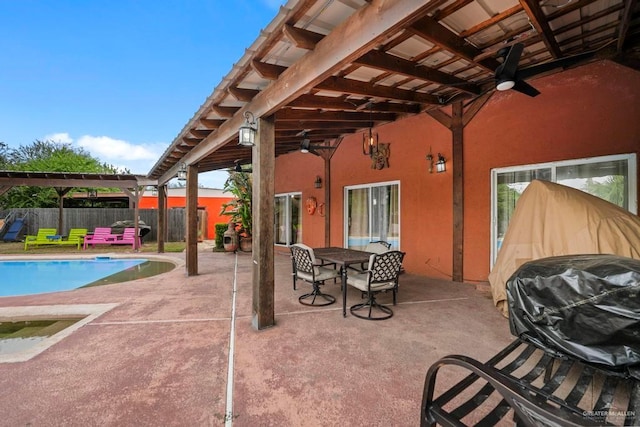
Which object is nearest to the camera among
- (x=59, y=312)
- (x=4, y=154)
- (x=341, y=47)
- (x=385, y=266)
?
(x=341, y=47)

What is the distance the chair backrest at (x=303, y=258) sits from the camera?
3.79m

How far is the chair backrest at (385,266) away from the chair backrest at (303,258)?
83cm

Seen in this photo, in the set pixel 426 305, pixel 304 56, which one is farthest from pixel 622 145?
pixel 304 56

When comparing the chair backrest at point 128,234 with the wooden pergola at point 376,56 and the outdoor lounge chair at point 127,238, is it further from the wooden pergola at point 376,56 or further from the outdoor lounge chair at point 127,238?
the wooden pergola at point 376,56

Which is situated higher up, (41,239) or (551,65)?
(551,65)

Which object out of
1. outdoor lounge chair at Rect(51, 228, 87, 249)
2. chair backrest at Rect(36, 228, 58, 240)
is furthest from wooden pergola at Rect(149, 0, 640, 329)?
chair backrest at Rect(36, 228, 58, 240)

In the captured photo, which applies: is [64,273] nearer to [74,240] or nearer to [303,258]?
[74,240]

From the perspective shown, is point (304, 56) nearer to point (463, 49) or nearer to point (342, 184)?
point (463, 49)

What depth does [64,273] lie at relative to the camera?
24.3 feet

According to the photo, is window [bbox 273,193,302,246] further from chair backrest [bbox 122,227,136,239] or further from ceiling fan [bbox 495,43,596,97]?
ceiling fan [bbox 495,43,596,97]

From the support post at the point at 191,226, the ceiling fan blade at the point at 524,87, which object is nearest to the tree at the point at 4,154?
the support post at the point at 191,226

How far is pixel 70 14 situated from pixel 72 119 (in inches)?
451

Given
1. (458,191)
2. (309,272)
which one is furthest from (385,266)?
(458,191)

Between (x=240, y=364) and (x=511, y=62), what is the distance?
12.9 feet
